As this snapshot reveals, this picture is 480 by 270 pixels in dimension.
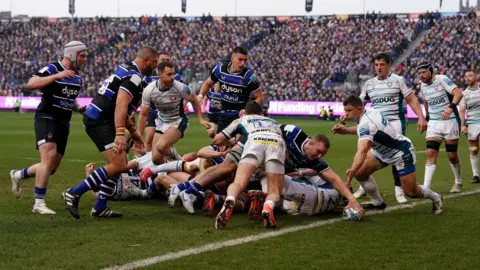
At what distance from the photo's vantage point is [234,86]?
1357 cm

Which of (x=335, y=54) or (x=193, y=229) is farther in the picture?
(x=335, y=54)

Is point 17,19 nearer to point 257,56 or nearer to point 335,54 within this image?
point 257,56

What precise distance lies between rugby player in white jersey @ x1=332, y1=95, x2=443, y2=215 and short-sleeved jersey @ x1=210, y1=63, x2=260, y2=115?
138 inches

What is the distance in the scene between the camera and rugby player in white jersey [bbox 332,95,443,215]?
378 inches

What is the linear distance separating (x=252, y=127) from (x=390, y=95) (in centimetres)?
413

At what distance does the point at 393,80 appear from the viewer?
12664mm

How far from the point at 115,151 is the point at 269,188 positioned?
2019 millimetres

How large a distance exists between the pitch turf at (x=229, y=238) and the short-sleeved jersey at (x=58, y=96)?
1377 millimetres

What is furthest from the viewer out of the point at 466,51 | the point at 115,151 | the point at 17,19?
the point at 17,19

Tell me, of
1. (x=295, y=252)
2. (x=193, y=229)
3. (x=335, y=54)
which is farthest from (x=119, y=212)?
(x=335, y=54)

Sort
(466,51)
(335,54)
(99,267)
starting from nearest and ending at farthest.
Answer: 1. (99,267)
2. (466,51)
3. (335,54)

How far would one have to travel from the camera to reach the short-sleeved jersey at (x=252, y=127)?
9.28 m

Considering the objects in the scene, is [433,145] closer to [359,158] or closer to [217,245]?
[359,158]

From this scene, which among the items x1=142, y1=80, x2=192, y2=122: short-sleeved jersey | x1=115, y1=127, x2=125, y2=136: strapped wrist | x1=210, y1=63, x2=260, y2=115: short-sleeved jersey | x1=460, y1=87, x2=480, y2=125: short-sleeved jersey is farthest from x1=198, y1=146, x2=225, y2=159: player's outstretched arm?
x1=460, y1=87, x2=480, y2=125: short-sleeved jersey
